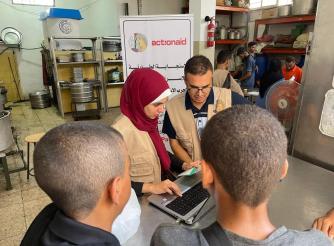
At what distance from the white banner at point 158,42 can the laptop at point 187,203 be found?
5.15 ft

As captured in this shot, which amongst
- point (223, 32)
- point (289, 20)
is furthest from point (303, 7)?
point (223, 32)

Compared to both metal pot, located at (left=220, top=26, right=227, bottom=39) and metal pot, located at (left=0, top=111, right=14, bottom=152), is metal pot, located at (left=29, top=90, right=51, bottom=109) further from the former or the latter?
metal pot, located at (left=220, top=26, right=227, bottom=39)

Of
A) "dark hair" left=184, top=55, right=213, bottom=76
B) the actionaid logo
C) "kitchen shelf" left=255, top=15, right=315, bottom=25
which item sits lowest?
"dark hair" left=184, top=55, right=213, bottom=76

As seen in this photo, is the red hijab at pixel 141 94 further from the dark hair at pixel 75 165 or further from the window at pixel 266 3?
the window at pixel 266 3

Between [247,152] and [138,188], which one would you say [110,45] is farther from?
[247,152]

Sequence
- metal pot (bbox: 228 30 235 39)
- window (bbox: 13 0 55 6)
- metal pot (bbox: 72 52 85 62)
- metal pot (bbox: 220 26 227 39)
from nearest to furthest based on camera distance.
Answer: metal pot (bbox: 72 52 85 62), window (bbox: 13 0 55 6), metal pot (bbox: 220 26 227 39), metal pot (bbox: 228 30 235 39)

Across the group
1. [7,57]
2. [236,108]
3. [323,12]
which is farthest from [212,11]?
[7,57]

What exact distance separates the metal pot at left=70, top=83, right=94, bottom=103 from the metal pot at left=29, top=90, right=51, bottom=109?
4.70 ft

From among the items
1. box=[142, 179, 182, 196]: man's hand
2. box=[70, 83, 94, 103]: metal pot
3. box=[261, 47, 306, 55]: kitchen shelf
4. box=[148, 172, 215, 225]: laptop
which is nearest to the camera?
box=[148, 172, 215, 225]: laptop

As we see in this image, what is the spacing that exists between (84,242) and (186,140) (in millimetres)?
1151

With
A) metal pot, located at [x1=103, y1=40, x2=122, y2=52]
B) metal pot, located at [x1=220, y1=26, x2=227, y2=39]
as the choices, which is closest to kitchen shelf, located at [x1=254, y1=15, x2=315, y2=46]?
metal pot, located at [x1=220, y1=26, x2=227, y2=39]

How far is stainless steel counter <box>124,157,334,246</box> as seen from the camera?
0.94m

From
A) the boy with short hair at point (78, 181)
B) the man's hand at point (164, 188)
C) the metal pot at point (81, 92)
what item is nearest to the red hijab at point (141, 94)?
the man's hand at point (164, 188)

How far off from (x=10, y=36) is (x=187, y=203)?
22.6 feet
